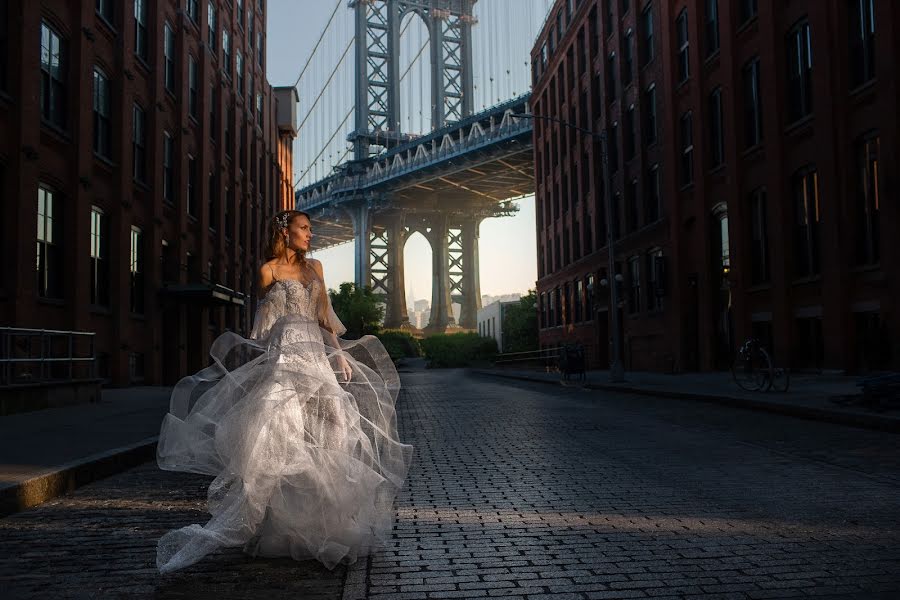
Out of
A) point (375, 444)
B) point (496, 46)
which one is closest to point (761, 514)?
point (375, 444)

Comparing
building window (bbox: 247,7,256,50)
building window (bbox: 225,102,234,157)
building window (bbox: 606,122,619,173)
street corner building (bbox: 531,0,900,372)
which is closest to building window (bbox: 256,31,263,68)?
building window (bbox: 247,7,256,50)

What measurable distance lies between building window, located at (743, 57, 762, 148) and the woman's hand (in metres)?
20.5

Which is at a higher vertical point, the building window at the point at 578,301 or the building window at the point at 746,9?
the building window at the point at 746,9

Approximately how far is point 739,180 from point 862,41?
5909mm

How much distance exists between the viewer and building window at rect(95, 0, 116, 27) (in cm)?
2050

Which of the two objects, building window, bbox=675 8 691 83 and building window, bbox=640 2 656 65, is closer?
building window, bbox=675 8 691 83

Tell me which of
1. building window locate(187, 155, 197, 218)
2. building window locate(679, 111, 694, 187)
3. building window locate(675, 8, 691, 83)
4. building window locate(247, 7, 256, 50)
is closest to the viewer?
building window locate(679, 111, 694, 187)

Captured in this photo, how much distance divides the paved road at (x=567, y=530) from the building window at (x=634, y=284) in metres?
23.9

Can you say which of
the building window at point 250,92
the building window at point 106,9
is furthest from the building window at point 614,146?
the building window at point 106,9

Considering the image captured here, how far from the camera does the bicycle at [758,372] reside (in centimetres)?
1557

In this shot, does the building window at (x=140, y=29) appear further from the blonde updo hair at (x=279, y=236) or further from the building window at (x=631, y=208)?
the blonde updo hair at (x=279, y=236)

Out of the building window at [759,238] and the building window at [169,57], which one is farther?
the building window at [169,57]

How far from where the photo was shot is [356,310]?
212 feet

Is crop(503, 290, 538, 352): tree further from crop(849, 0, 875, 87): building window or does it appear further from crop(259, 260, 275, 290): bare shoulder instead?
crop(259, 260, 275, 290): bare shoulder
